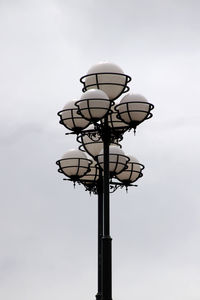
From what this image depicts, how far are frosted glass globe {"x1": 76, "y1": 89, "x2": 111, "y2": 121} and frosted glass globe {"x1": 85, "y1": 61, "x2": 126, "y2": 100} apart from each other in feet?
2.42

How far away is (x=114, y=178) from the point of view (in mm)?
15352

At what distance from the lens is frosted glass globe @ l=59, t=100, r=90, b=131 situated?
584 inches

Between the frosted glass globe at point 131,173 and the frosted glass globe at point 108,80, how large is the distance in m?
2.06

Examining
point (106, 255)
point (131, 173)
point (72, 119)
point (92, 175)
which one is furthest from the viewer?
point (92, 175)

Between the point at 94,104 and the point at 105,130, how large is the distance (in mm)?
671

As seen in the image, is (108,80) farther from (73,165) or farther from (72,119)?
(73,165)

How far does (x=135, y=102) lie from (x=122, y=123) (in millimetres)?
903

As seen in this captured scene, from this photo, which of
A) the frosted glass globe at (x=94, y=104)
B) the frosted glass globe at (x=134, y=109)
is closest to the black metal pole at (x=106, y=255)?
the frosted glass globe at (x=94, y=104)

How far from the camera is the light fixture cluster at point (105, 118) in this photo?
1330 centimetres

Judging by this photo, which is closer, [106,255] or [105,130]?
[106,255]

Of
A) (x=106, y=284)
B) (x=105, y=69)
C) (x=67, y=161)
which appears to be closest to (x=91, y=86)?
(x=105, y=69)

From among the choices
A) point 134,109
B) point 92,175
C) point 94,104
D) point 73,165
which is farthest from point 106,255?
point 92,175

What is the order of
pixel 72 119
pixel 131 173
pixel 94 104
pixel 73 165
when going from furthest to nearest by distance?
pixel 131 173 < pixel 73 165 < pixel 72 119 < pixel 94 104

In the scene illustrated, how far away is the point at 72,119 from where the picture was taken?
14867mm
